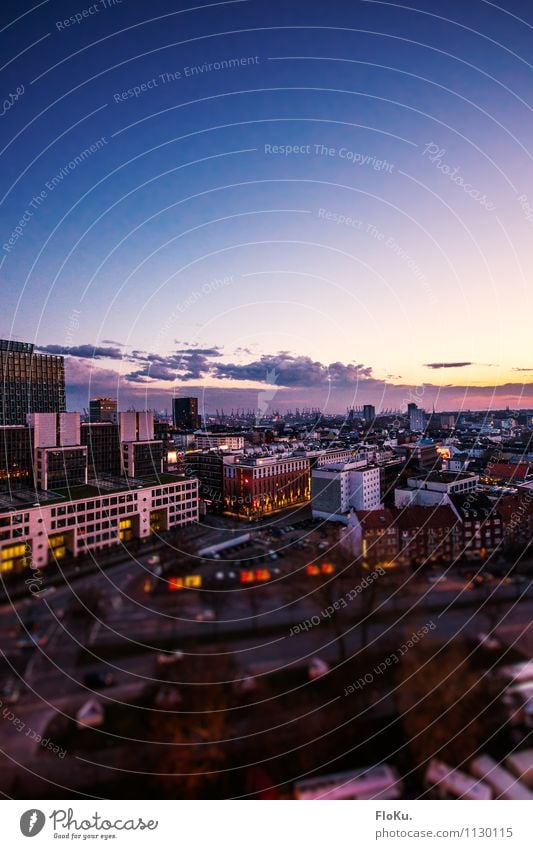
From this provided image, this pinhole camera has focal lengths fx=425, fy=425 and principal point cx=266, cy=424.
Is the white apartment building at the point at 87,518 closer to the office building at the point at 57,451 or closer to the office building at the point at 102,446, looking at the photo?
the office building at the point at 57,451

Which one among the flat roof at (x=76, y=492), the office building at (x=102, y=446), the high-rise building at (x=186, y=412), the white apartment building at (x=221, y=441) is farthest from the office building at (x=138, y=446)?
the high-rise building at (x=186, y=412)

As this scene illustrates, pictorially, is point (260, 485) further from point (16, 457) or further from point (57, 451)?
point (16, 457)

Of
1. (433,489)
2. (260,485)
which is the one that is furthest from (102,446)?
(433,489)

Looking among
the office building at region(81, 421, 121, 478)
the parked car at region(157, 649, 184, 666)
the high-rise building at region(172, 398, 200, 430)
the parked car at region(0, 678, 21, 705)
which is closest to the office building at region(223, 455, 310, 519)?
the office building at region(81, 421, 121, 478)

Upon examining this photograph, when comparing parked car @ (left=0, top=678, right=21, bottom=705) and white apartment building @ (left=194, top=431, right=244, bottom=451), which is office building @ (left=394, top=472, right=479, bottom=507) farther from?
white apartment building @ (left=194, top=431, right=244, bottom=451)

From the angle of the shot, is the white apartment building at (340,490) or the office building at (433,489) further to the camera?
the white apartment building at (340,490)

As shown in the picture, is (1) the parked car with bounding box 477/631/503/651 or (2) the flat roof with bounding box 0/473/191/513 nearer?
(1) the parked car with bounding box 477/631/503/651
